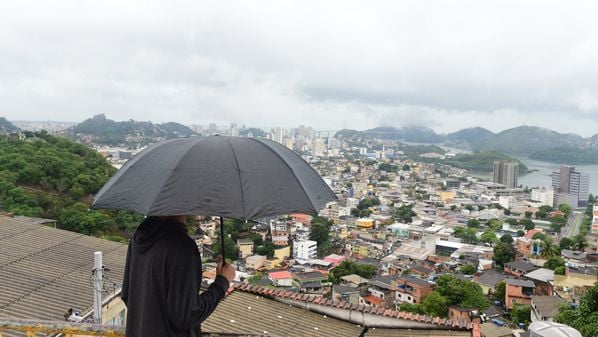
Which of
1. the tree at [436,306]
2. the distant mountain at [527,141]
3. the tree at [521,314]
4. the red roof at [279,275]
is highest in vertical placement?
the distant mountain at [527,141]

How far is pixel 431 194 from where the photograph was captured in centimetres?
5034

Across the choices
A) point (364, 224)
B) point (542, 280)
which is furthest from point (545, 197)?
point (542, 280)

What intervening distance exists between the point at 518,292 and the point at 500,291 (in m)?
0.80

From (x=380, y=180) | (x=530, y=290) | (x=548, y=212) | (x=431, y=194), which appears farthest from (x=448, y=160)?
(x=530, y=290)

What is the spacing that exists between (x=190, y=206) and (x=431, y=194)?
170 feet

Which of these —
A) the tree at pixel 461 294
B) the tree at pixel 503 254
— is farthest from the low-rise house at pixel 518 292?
the tree at pixel 503 254

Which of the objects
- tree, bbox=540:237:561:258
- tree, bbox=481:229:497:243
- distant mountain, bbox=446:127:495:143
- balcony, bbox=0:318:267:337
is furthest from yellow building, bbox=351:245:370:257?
distant mountain, bbox=446:127:495:143

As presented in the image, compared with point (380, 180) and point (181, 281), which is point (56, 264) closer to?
point (181, 281)

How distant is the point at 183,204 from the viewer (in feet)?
3.30

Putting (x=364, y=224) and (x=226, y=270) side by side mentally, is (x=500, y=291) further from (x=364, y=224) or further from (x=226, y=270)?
(x=226, y=270)

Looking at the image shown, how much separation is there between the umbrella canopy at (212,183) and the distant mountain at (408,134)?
170 metres

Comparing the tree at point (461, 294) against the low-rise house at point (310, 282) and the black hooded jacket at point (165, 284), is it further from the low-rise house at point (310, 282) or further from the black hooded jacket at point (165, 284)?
the black hooded jacket at point (165, 284)

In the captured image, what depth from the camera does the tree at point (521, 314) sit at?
13.3 meters

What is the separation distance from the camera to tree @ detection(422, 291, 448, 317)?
1309 centimetres
